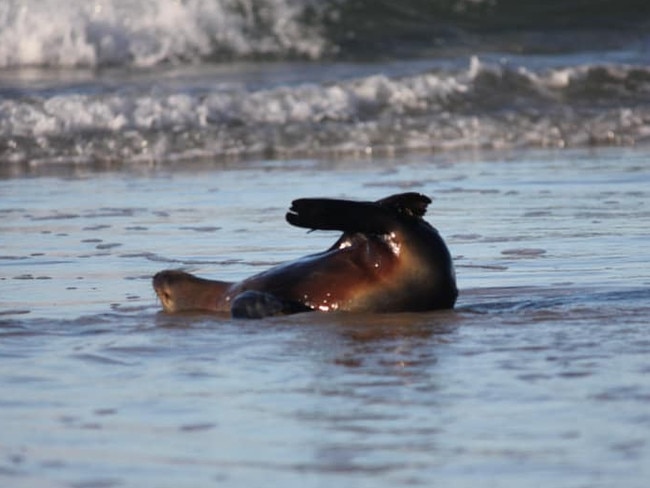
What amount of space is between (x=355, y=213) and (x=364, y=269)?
19 centimetres

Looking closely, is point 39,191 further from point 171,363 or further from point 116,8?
point 116,8

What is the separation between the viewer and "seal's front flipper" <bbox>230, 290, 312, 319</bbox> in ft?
15.9

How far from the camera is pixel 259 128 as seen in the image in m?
12.8

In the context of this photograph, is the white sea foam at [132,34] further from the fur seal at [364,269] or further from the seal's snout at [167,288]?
the fur seal at [364,269]

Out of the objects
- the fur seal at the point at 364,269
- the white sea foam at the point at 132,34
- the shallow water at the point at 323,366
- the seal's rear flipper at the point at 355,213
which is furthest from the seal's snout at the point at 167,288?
the white sea foam at the point at 132,34

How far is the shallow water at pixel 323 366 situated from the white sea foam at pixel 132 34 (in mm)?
8835

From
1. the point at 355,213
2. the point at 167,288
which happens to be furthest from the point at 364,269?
the point at 167,288

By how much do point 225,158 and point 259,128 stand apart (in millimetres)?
1101

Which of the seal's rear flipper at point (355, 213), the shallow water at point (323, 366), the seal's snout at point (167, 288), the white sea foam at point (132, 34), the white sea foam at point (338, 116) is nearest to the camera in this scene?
the shallow water at point (323, 366)

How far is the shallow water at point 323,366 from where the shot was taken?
3.16 metres

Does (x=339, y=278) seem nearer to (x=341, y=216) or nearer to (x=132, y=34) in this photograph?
(x=341, y=216)

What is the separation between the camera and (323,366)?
4145 millimetres

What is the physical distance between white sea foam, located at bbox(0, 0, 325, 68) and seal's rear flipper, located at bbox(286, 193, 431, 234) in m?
11.8

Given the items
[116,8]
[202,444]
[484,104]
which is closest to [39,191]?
[484,104]
